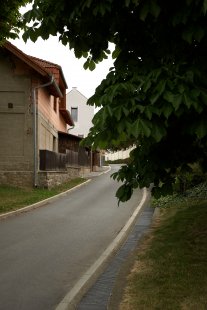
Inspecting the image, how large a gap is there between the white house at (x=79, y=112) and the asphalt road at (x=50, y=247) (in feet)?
137

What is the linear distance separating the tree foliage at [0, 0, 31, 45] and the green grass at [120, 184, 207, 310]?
6800mm

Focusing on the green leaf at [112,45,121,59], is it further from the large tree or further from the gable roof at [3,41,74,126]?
the gable roof at [3,41,74,126]

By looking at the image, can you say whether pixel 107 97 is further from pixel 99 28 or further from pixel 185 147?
pixel 185 147

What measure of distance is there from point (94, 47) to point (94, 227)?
8149mm

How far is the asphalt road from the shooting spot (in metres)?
6.70

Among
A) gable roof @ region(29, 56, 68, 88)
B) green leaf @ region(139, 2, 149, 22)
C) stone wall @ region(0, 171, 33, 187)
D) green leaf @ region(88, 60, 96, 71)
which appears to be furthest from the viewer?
gable roof @ region(29, 56, 68, 88)

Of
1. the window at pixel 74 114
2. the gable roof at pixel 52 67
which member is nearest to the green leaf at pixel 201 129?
the gable roof at pixel 52 67

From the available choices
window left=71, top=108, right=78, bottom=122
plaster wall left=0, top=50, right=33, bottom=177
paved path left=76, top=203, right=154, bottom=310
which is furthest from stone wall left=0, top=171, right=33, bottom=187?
window left=71, top=108, right=78, bottom=122

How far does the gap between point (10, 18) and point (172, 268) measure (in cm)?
895

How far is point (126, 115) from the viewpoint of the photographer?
418 centimetres

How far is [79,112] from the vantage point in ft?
202

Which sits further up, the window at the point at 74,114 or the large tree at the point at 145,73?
the window at the point at 74,114

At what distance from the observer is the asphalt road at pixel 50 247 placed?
6.70 meters

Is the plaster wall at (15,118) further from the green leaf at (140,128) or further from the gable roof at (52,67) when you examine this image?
the green leaf at (140,128)
